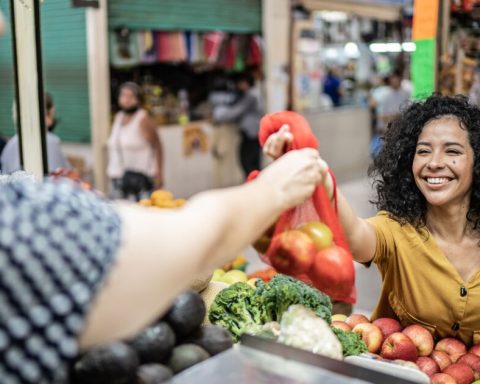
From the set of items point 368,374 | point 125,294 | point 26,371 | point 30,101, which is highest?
point 30,101

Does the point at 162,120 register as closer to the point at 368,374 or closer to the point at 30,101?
the point at 30,101

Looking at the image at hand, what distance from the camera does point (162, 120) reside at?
8383 millimetres

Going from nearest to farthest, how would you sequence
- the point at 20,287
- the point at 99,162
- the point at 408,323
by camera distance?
the point at 20,287
the point at 408,323
the point at 99,162

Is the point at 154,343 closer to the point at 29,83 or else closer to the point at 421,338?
the point at 421,338

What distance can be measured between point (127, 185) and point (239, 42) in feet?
11.3

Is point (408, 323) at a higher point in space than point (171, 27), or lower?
lower

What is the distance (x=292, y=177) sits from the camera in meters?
1.44

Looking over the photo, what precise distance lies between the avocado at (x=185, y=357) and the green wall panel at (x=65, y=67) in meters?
6.45

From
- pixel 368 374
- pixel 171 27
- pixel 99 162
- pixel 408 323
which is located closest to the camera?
pixel 368 374

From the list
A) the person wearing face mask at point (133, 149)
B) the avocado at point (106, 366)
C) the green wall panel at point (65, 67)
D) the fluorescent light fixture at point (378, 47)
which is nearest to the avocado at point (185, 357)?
the avocado at point (106, 366)

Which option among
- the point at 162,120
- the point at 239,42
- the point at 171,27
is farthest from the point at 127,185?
the point at 239,42

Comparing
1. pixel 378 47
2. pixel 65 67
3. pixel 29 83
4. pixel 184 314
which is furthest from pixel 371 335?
pixel 378 47

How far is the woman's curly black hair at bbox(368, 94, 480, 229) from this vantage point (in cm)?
246

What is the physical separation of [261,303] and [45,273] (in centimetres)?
109
